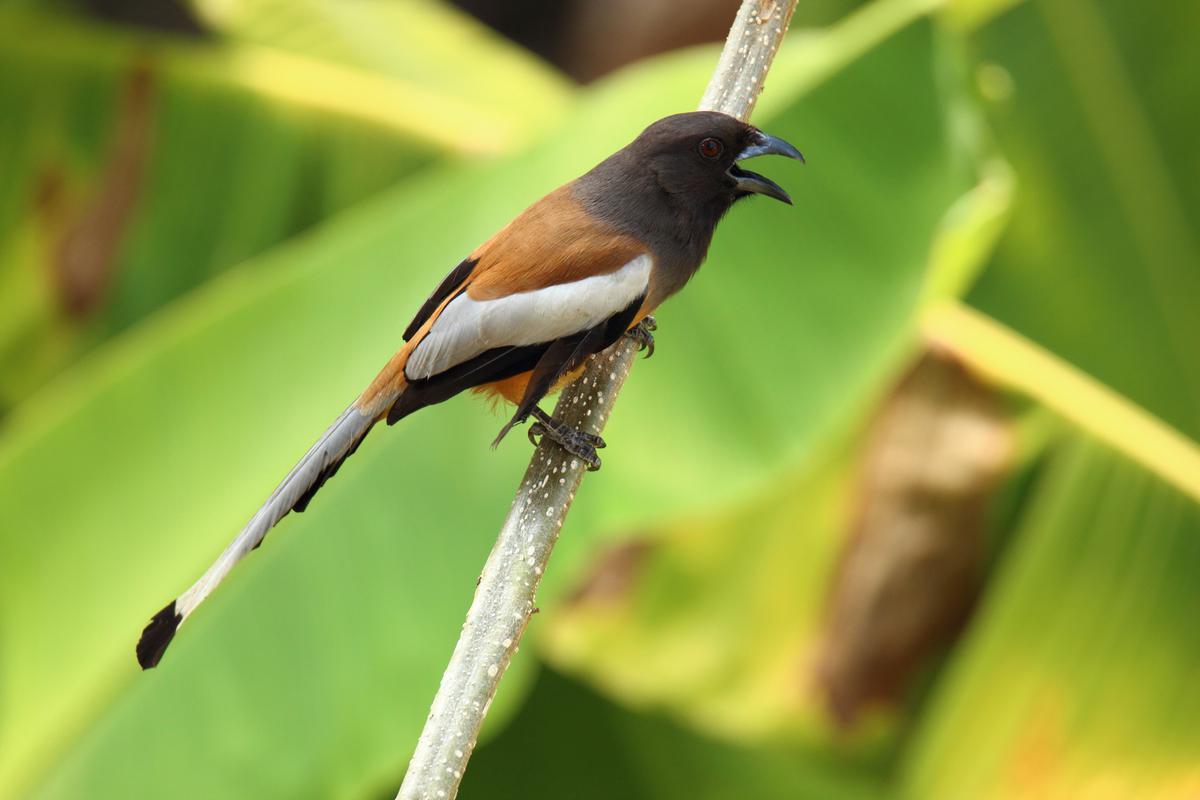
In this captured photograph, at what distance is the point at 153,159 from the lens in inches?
153

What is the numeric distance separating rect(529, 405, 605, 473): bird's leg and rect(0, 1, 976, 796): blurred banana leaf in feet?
2.02

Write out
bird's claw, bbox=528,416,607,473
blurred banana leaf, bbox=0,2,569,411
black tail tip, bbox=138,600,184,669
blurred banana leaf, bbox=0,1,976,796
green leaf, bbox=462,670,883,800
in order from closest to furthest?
black tail tip, bbox=138,600,184,669, bird's claw, bbox=528,416,607,473, blurred banana leaf, bbox=0,1,976,796, green leaf, bbox=462,670,883,800, blurred banana leaf, bbox=0,2,569,411

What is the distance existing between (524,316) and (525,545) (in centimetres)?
26

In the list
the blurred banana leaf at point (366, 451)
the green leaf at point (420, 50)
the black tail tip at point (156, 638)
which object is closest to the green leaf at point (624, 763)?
the blurred banana leaf at point (366, 451)

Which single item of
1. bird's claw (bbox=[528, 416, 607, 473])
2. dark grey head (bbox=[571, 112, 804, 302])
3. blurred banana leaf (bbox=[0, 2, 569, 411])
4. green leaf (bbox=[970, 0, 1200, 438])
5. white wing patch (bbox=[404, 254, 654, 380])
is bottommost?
bird's claw (bbox=[528, 416, 607, 473])

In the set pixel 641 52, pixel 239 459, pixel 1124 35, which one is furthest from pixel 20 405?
pixel 1124 35

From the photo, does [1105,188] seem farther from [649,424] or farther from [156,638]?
[156,638]

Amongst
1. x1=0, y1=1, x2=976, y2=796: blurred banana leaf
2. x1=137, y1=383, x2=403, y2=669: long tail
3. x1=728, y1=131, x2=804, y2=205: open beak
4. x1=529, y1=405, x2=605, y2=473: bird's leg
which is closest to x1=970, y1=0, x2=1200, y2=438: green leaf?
x1=0, y1=1, x2=976, y2=796: blurred banana leaf

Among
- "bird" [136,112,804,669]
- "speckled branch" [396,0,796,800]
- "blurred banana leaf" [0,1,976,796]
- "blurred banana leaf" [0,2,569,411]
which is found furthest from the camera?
"blurred banana leaf" [0,2,569,411]

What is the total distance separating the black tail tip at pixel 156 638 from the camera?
116 centimetres

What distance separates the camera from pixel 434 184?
2.65 m

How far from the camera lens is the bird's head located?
1.52m

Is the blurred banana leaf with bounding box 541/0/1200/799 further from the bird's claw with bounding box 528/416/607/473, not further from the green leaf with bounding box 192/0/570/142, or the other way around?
the bird's claw with bounding box 528/416/607/473

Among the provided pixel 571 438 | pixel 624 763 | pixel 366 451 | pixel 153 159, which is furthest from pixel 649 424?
pixel 153 159
